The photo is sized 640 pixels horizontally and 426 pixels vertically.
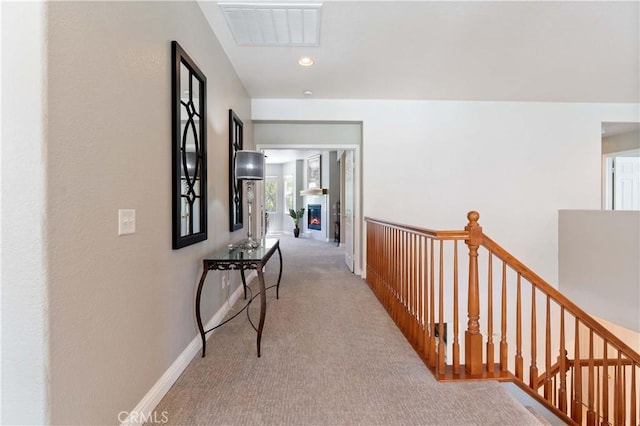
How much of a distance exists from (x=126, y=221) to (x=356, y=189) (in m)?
3.57

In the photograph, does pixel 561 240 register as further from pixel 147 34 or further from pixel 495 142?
pixel 147 34

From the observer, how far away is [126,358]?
1397 millimetres

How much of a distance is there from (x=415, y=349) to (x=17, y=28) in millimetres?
2718

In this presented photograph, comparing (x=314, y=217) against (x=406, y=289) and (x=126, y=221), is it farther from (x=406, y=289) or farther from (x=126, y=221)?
(x=126, y=221)

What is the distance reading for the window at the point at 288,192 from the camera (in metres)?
10.4

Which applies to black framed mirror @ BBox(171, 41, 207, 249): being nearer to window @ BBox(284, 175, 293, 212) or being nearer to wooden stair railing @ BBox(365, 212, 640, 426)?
wooden stair railing @ BBox(365, 212, 640, 426)

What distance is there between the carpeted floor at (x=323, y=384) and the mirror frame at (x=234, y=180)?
1.08 metres

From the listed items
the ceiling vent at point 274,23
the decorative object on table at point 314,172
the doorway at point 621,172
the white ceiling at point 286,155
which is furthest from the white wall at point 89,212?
the decorative object on table at point 314,172

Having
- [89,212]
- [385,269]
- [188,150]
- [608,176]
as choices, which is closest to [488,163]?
[385,269]

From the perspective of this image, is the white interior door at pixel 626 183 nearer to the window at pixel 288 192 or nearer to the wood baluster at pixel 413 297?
the wood baluster at pixel 413 297

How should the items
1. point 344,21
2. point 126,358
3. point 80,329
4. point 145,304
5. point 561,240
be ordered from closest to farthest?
point 80,329
point 126,358
point 145,304
point 344,21
point 561,240

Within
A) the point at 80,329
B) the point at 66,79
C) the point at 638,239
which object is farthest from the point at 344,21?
the point at 638,239

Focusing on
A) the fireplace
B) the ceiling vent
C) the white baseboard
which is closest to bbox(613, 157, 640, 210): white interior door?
the ceiling vent

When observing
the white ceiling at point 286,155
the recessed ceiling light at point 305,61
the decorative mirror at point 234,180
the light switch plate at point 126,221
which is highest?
the white ceiling at point 286,155
